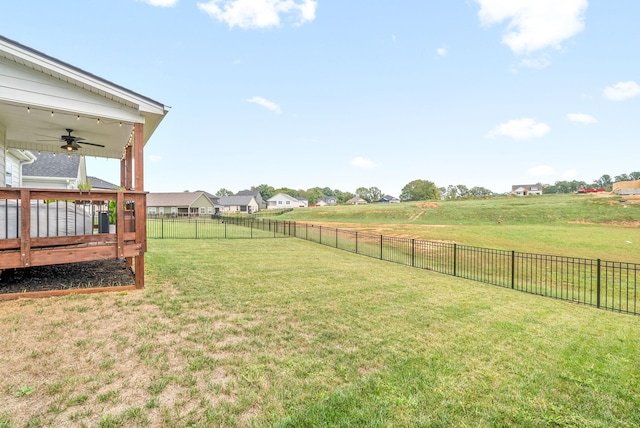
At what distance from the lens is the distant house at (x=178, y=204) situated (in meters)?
55.9

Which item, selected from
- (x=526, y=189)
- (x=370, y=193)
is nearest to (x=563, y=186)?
(x=526, y=189)

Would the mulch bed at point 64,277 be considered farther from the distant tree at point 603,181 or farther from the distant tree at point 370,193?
the distant tree at point 603,181

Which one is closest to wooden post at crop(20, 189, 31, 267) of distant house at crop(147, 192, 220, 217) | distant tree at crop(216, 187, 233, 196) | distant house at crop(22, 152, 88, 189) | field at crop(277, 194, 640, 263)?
distant house at crop(22, 152, 88, 189)

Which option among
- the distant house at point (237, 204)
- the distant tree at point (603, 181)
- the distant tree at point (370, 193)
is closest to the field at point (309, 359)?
the distant house at point (237, 204)

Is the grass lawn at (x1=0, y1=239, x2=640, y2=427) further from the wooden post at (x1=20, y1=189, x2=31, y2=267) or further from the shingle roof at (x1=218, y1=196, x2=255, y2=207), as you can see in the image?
the shingle roof at (x1=218, y1=196, x2=255, y2=207)

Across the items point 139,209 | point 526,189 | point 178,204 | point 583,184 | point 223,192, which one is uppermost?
point 583,184

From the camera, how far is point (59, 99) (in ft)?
17.6

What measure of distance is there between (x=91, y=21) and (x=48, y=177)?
881 centimetres

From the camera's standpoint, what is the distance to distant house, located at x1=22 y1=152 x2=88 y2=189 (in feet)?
51.4

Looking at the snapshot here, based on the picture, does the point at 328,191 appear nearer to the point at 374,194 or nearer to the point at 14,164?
the point at 374,194

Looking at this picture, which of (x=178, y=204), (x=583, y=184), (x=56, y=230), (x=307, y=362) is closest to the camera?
(x=307, y=362)

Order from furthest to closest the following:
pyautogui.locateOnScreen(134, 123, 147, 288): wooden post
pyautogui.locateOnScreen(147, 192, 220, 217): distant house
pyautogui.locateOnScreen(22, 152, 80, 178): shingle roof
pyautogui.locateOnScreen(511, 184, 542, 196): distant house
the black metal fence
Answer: pyautogui.locateOnScreen(511, 184, 542, 196): distant house → pyautogui.locateOnScreen(147, 192, 220, 217): distant house → pyautogui.locateOnScreen(22, 152, 80, 178): shingle roof → the black metal fence → pyautogui.locateOnScreen(134, 123, 147, 288): wooden post

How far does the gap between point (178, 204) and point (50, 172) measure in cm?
4160

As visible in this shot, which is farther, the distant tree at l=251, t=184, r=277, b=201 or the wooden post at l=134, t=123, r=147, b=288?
the distant tree at l=251, t=184, r=277, b=201
